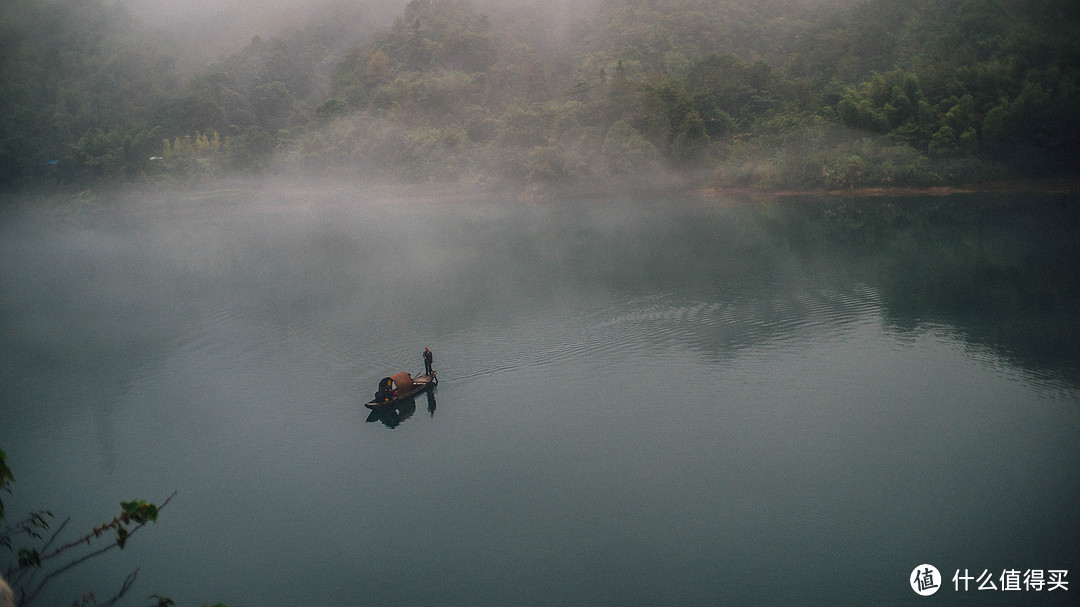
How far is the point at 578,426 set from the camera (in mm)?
15641

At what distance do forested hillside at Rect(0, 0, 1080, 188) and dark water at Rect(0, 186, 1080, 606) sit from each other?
17.9 meters

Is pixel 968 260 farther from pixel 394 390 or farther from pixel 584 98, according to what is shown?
pixel 584 98

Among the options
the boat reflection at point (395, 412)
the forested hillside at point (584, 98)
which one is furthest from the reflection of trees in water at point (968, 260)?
the boat reflection at point (395, 412)

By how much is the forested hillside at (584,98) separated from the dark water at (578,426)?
1791cm

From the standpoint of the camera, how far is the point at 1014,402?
15758 millimetres

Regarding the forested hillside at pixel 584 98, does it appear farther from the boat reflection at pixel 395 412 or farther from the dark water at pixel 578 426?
the boat reflection at pixel 395 412

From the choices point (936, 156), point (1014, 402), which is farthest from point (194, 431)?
point (936, 156)

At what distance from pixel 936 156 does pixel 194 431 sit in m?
49.8

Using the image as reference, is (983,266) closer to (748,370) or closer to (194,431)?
(748,370)

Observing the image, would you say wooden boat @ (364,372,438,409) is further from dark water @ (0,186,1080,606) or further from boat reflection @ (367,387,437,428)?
dark water @ (0,186,1080,606)

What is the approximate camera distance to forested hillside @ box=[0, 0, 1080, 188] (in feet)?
155

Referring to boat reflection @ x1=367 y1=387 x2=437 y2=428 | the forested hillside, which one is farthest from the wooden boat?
the forested hillside

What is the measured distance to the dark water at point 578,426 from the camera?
10.9 meters

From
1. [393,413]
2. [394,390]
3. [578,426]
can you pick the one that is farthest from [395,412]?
[578,426]
